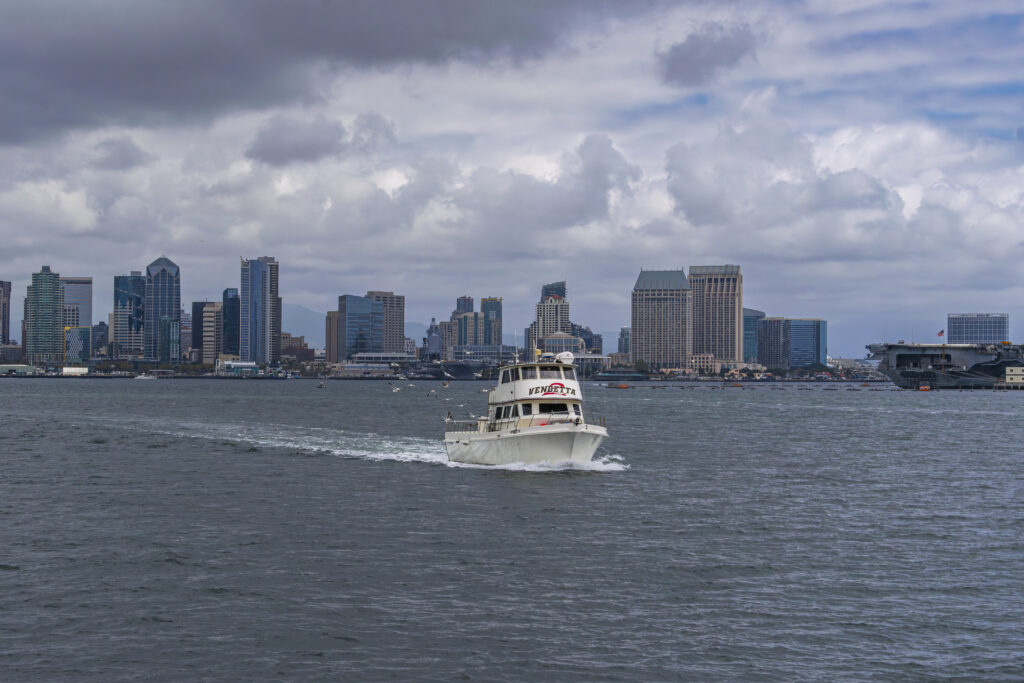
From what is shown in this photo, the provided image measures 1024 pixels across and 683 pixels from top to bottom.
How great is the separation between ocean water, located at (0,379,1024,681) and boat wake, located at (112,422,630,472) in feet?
2.67

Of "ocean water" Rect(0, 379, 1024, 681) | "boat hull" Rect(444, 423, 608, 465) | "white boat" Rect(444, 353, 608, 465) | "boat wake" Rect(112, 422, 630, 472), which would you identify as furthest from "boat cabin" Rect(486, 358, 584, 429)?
"ocean water" Rect(0, 379, 1024, 681)

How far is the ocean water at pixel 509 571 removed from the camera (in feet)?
78.8

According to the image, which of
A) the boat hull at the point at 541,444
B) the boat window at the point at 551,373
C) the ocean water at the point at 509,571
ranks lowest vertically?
the ocean water at the point at 509,571

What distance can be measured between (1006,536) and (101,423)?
101452 mm

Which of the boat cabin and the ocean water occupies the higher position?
the boat cabin

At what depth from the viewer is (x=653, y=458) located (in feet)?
232

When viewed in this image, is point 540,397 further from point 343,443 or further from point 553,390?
point 343,443

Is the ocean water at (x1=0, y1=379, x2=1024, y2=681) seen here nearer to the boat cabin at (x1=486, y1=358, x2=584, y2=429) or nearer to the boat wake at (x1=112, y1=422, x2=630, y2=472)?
the boat wake at (x1=112, y1=422, x2=630, y2=472)

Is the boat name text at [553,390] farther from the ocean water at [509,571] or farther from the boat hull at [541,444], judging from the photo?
the ocean water at [509,571]

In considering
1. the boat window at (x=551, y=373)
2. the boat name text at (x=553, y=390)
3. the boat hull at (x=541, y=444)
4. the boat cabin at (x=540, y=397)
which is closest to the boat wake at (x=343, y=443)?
the boat hull at (x=541, y=444)

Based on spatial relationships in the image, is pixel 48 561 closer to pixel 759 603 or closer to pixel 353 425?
pixel 759 603

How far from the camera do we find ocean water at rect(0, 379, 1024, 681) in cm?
2402

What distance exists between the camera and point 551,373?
6062cm

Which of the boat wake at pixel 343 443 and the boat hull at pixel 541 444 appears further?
the boat wake at pixel 343 443
